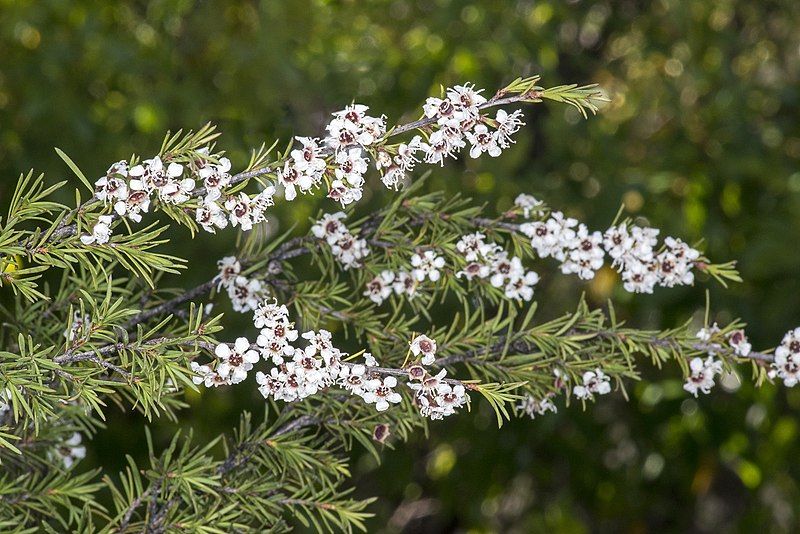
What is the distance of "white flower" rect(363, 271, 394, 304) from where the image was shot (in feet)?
1.70

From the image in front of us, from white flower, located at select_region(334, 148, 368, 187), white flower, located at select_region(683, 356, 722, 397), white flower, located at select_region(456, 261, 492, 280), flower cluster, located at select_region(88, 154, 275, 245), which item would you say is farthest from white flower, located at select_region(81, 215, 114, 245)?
white flower, located at select_region(683, 356, 722, 397)

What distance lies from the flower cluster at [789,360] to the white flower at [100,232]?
36 centimetres

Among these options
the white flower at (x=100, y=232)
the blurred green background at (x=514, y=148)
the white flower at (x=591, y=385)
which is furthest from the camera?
the blurred green background at (x=514, y=148)

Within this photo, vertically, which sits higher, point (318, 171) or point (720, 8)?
point (318, 171)

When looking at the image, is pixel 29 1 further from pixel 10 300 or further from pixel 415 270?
pixel 415 270

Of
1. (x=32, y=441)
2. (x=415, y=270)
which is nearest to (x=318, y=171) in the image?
(x=415, y=270)

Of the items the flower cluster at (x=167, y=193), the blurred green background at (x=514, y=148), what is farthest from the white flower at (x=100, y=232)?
the blurred green background at (x=514, y=148)

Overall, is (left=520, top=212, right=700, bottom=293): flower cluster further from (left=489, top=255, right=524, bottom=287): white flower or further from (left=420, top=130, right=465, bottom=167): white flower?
(left=420, top=130, right=465, bottom=167): white flower

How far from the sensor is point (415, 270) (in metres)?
0.51

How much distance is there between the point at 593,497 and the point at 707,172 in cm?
46

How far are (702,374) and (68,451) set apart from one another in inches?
15.2

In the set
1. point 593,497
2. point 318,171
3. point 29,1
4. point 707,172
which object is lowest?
point 593,497

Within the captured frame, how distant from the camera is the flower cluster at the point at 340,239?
0.52m

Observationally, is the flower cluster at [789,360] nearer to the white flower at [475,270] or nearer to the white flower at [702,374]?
the white flower at [702,374]
